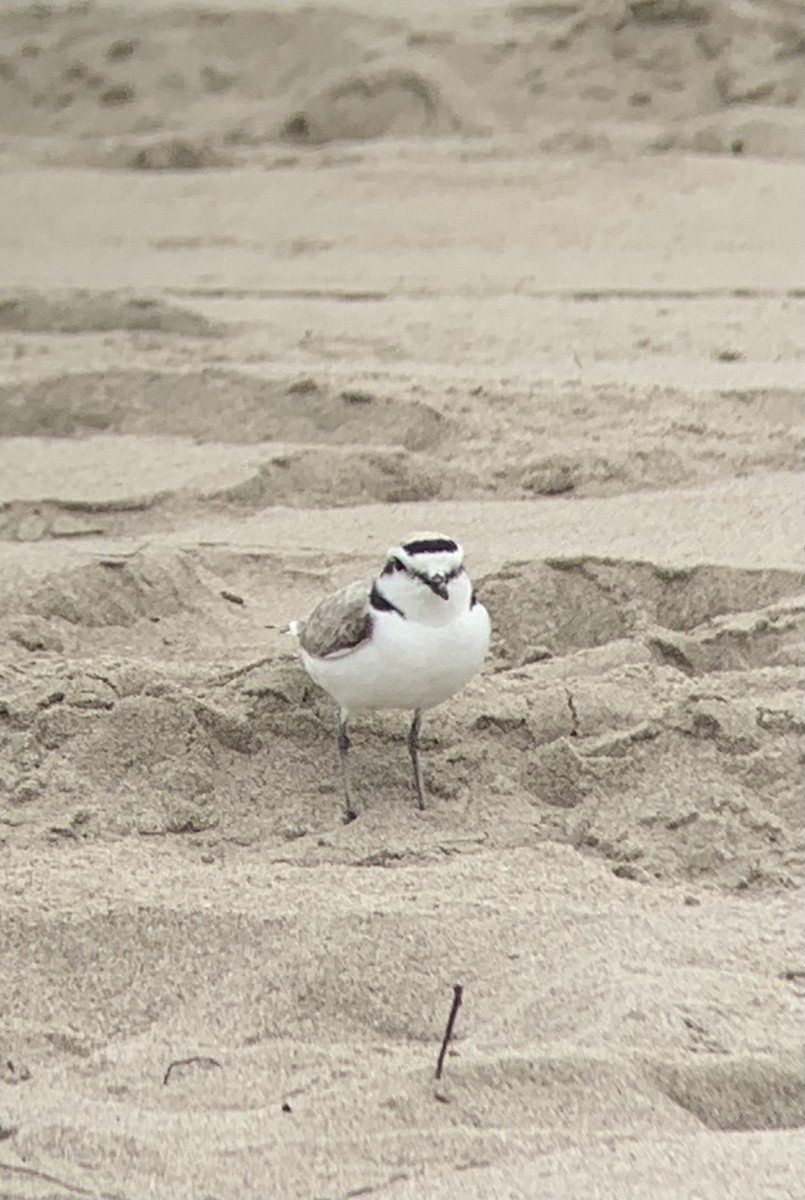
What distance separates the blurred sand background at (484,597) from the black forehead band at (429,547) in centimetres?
52

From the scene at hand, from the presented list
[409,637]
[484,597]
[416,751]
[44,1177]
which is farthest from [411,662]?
[44,1177]

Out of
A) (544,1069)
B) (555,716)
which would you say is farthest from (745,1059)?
(555,716)

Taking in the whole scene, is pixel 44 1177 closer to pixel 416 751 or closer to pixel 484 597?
pixel 416 751

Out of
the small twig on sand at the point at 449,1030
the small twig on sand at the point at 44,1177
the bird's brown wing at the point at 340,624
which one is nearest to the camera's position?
the small twig on sand at the point at 44,1177

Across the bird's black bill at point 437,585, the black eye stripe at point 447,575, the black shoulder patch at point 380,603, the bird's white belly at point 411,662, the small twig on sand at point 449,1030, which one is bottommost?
the small twig on sand at point 449,1030

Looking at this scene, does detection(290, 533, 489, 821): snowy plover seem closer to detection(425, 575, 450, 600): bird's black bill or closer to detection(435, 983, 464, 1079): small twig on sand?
detection(425, 575, 450, 600): bird's black bill

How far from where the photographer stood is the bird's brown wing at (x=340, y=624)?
15.5 ft

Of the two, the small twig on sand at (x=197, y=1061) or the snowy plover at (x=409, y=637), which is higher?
the snowy plover at (x=409, y=637)

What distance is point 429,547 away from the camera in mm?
4691

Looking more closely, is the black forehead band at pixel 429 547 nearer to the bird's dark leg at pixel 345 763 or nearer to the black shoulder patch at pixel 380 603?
the black shoulder patch at pixel 380 603

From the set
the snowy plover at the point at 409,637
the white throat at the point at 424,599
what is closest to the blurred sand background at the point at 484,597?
the snowy plover at the point at 409,637

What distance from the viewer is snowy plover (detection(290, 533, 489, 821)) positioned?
15.2 ft

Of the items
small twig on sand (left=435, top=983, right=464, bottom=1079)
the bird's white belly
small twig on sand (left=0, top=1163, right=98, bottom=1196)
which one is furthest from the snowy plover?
small twig on sand (left=0, top=1163, right=98, bottom=1196)

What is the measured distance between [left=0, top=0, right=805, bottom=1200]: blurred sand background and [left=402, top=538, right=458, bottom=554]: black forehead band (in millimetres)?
519
